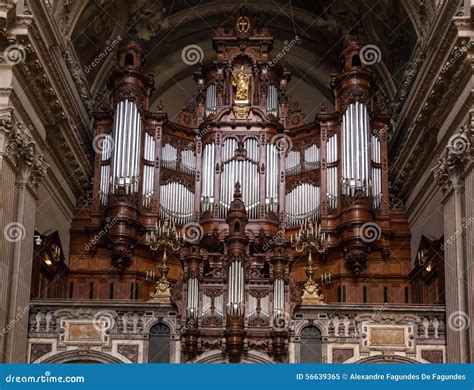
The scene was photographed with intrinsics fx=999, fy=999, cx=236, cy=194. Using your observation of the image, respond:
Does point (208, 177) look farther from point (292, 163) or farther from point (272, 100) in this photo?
point (272, 100)

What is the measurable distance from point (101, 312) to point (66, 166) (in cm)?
510

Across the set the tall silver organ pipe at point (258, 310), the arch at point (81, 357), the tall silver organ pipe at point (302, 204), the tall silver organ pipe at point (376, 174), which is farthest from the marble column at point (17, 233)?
the tall silver organ pipe at point (376, 174)

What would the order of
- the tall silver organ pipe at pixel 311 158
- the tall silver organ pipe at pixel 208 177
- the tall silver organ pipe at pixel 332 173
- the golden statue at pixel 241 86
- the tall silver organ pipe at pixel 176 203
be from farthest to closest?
the golden statue at pixel 241 86 → the tall silver organ pipe at pixel 311 158 → the tall silver organ pipe at pixel 176 203 → the tall silver organ pipe at pixel 208 177 → the tall silver organ pipe at pixel 332 173

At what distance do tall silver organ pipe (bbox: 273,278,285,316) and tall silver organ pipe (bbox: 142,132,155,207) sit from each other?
18.7ft

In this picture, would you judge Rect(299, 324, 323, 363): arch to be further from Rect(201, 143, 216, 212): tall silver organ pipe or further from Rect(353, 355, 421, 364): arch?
Rect(201, 143, 216, 212): tall silver organ pipe

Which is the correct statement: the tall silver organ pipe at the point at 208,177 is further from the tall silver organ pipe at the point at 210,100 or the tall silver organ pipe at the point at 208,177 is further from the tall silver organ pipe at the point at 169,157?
the tall silver organ pipe at the point at 210,100

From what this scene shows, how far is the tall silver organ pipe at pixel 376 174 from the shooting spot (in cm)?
2409

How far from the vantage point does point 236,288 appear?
19469 millimetres

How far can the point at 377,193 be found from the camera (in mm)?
24172

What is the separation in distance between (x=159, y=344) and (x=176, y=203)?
5.63m

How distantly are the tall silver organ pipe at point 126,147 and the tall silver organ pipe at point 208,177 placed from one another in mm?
1645

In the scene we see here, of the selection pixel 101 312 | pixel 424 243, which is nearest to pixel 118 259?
pixel 101 312

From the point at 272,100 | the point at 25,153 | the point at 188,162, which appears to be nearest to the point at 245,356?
the point at 25,153

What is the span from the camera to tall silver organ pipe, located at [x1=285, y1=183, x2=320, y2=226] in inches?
947
